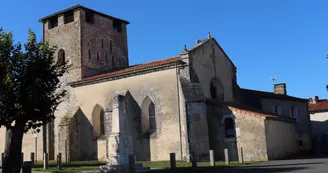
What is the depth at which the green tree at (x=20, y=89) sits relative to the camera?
51.0 ft

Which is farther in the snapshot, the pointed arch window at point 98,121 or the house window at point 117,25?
the house window at point 117,25

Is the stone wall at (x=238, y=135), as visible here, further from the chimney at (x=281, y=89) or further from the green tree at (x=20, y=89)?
the chimney at (x=281, y=89)

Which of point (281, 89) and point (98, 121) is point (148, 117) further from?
point (281, 89)

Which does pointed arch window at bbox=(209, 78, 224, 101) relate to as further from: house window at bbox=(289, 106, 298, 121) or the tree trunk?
the tree trunk

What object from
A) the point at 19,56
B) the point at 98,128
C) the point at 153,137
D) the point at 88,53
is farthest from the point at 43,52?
the point at 88,53

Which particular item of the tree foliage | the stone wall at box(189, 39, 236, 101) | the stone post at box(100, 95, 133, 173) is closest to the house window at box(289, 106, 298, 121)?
the stone wall at box(189, 39, 236, 101)

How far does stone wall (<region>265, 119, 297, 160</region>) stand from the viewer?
23.5 metres

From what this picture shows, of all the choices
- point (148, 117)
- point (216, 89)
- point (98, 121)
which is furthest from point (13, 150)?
point (216, 89)

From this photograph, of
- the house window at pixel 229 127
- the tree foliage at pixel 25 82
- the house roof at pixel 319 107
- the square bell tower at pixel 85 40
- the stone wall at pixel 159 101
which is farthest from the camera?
the house roof at pixel 319 107

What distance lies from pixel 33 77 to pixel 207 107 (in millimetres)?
12546

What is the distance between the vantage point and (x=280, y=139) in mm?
25312

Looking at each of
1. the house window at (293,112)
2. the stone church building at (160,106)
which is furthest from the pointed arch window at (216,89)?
the house window at (293,112)

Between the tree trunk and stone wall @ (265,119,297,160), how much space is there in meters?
14.4

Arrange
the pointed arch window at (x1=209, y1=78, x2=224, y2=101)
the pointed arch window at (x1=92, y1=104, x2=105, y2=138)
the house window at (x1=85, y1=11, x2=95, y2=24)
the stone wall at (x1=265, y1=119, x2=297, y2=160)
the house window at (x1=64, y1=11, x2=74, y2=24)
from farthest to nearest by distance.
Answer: the house window at (x1=85, y1=11, x2=95, y2=24)
the house window at (x1=64, y1=11, x2=74, y2=24)
the pointed arch window at (x1=92, y1=104, x2=105, y2=138)
the pointed arch window at (x1=209, y1=78, x2=224, y2=101)
the stone wall at (x1=265, y1=119, x2=297, y2=160)
